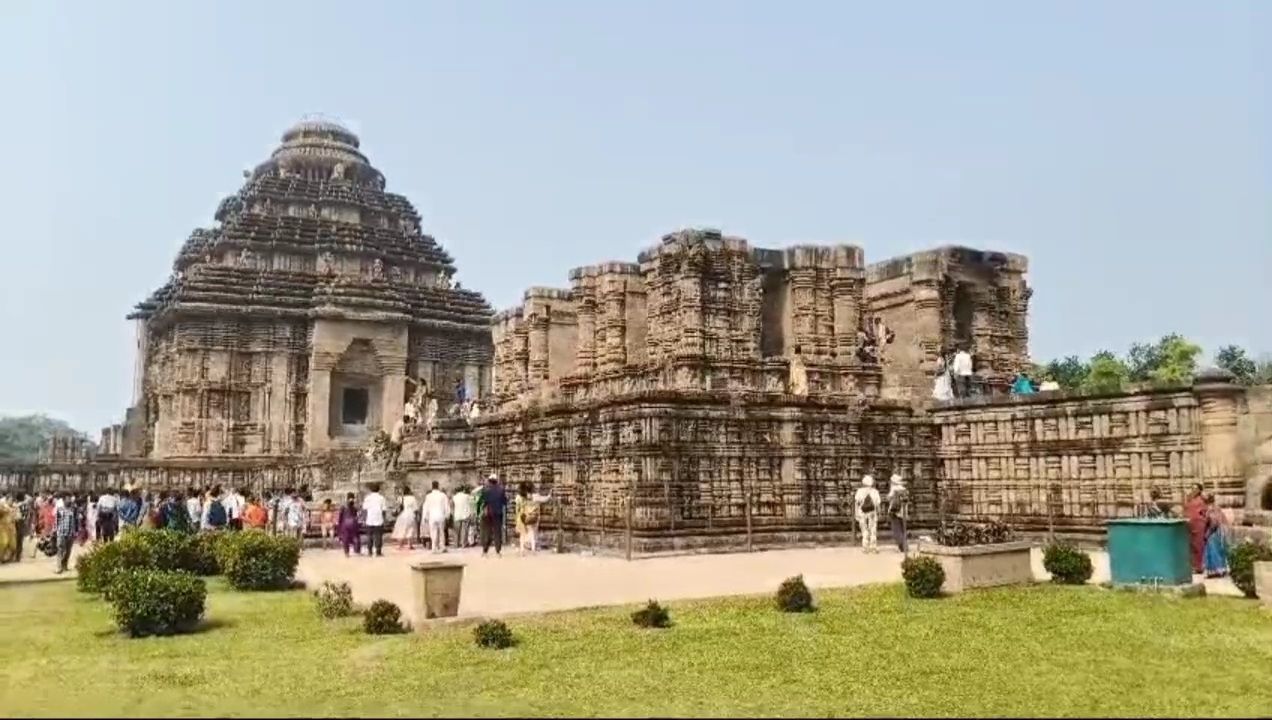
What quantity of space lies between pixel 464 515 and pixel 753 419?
6.02m

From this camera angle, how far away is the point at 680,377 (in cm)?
2030

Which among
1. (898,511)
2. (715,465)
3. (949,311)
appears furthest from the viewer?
(949,311)

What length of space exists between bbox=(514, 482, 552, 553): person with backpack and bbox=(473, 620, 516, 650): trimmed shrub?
31.3 ft

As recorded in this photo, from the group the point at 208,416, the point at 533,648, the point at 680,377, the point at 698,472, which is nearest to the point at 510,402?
the point at 680,377

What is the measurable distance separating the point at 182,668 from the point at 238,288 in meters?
33.2

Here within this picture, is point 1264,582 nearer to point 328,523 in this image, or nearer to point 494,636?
point 494,636

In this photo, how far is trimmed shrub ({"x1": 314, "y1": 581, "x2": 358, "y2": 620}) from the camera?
1103 cm

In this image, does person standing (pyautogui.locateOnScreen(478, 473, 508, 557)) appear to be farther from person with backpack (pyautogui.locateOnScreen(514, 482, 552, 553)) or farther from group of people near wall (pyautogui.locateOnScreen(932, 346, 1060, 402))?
group of people near wall (pyautogui.locateOnScreen(932, 346, 1060, 402))

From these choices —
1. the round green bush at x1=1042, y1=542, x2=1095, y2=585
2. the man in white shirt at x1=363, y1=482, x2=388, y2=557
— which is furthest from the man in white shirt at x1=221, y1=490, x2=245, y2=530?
the round green bush at x1=1042, y1=542, x2=1095, y2=585

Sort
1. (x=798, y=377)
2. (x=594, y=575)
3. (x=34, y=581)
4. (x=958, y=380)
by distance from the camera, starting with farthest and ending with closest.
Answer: (x=958, y=380) → (x=798, y=377) → (x=34, y=581) → (x=594, y=575)

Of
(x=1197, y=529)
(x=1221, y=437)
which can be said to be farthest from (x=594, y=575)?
(x=1221, y=437)

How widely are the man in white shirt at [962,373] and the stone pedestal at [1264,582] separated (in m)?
12.2

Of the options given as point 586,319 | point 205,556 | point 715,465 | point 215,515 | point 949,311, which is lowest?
point 205,556

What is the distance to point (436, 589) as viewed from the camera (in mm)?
10195
